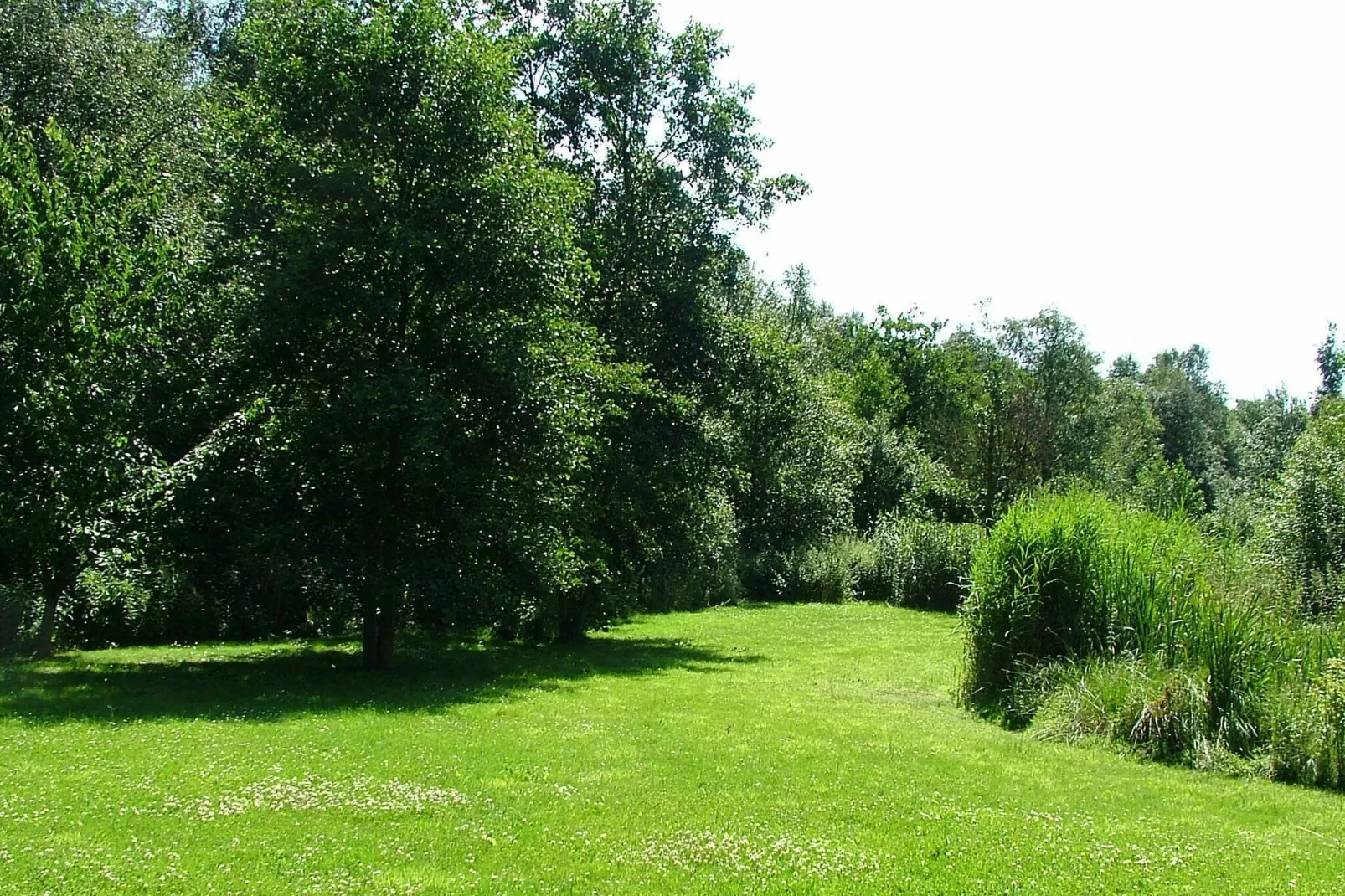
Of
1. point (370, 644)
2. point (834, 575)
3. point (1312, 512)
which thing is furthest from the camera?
point (834, 575)

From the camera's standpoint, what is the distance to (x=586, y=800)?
342 inches

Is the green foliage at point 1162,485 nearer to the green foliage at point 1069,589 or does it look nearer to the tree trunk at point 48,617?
the green foliage at point 1069,589

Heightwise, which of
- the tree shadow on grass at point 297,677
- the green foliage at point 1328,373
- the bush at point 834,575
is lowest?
the tree shadow on grass at point 297,677

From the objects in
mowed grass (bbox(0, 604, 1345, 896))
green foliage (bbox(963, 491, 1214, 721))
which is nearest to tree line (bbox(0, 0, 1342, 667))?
mowed grass (bbox(0, 604, 1345, 896))

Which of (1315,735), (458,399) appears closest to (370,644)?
(458,399)

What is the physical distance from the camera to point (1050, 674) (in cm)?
1421

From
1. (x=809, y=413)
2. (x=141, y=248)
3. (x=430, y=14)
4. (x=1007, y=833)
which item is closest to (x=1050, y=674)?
(x=1007, y=833)

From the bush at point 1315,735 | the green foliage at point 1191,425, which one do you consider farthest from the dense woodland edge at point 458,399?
the green foliage at point 1191,425

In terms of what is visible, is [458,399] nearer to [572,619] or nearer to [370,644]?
[370,644]

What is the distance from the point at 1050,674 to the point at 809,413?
25.5m

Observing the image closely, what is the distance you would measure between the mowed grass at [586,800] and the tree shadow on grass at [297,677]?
11 centimetres

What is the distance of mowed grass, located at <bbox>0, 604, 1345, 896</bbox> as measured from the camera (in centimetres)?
682

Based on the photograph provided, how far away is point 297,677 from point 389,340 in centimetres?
595

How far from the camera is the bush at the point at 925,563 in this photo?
1380 inches
